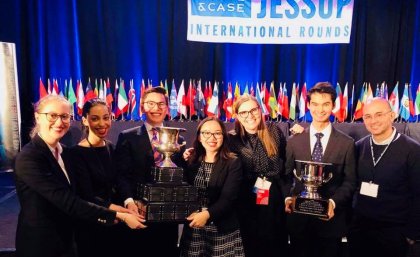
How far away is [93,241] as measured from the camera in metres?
2.37

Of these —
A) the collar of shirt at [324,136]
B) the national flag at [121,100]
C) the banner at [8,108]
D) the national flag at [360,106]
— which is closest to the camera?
the collar of shirt at [324,136]

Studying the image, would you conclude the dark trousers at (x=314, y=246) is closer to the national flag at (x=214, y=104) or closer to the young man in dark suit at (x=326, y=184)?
the young man in dark suit at (x=326, y=184)

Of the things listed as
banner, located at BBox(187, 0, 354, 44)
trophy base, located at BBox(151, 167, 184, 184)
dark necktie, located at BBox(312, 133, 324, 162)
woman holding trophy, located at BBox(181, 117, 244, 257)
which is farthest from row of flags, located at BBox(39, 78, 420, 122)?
trophy base, located at BBox(151, 167, 184, 184)

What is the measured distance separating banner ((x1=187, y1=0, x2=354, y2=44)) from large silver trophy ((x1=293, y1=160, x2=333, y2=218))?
5.35 metres

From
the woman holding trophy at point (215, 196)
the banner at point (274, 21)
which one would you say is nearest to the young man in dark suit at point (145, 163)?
the woman holding trophy at point (215, 196)

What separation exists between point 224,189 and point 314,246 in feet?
2.50

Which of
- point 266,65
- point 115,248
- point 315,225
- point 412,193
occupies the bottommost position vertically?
point 115,248

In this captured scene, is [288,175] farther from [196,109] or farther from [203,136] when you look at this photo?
[196,109]

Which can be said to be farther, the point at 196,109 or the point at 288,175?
the point at 196,109

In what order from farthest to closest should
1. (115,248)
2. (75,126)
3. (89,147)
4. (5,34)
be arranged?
1. (5,34)
2. (75,126)
3. (115,248)
4. (89,147)

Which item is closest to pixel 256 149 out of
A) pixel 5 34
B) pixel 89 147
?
pixel 89 147

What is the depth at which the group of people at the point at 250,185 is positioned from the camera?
2.29 meters

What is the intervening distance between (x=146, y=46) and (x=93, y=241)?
603 cm

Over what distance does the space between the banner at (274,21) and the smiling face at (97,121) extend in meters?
5.11
